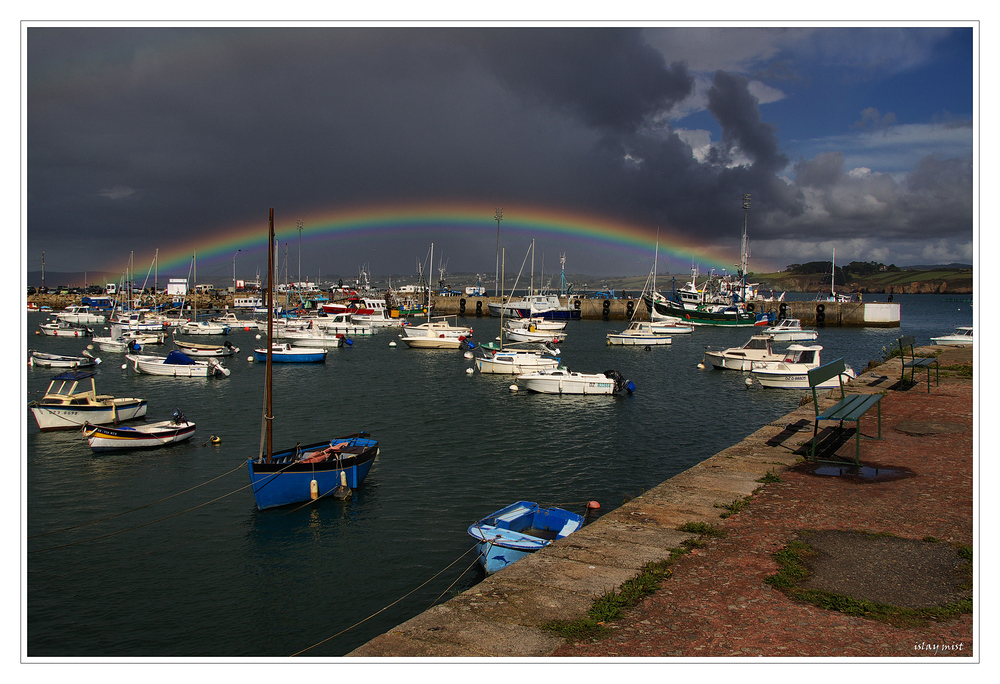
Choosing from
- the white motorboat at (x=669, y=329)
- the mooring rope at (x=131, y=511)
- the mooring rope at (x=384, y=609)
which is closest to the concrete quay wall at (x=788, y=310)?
the white motorboat at (x=669, y=329)

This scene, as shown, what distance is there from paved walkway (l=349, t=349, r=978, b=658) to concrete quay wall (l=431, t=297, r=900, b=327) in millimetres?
87382

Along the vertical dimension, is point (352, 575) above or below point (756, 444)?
below

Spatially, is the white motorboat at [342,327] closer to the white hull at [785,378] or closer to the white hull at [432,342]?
the white hull at [432,342]

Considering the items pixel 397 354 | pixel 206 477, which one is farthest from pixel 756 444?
pixel 397 354

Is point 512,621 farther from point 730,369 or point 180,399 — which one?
point 730,369

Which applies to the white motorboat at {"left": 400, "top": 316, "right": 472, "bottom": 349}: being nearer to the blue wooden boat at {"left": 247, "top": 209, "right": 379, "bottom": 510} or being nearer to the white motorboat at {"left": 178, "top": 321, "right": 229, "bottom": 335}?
the white motorboat at {"left": 178, "top": 321, "right": 229, "bottom": 335}

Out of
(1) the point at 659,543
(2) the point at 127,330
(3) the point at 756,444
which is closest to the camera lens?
(1) the point at 659,543

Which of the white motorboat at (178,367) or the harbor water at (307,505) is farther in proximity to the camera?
the white motorboat at (178,367)

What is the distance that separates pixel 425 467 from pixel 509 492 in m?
4.63

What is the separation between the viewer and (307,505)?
19844 mm

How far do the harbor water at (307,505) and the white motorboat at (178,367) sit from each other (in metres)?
4.31

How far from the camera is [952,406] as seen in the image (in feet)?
68.5

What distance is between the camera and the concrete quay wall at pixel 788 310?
114 metres

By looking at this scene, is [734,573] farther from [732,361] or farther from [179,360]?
[179,360]
